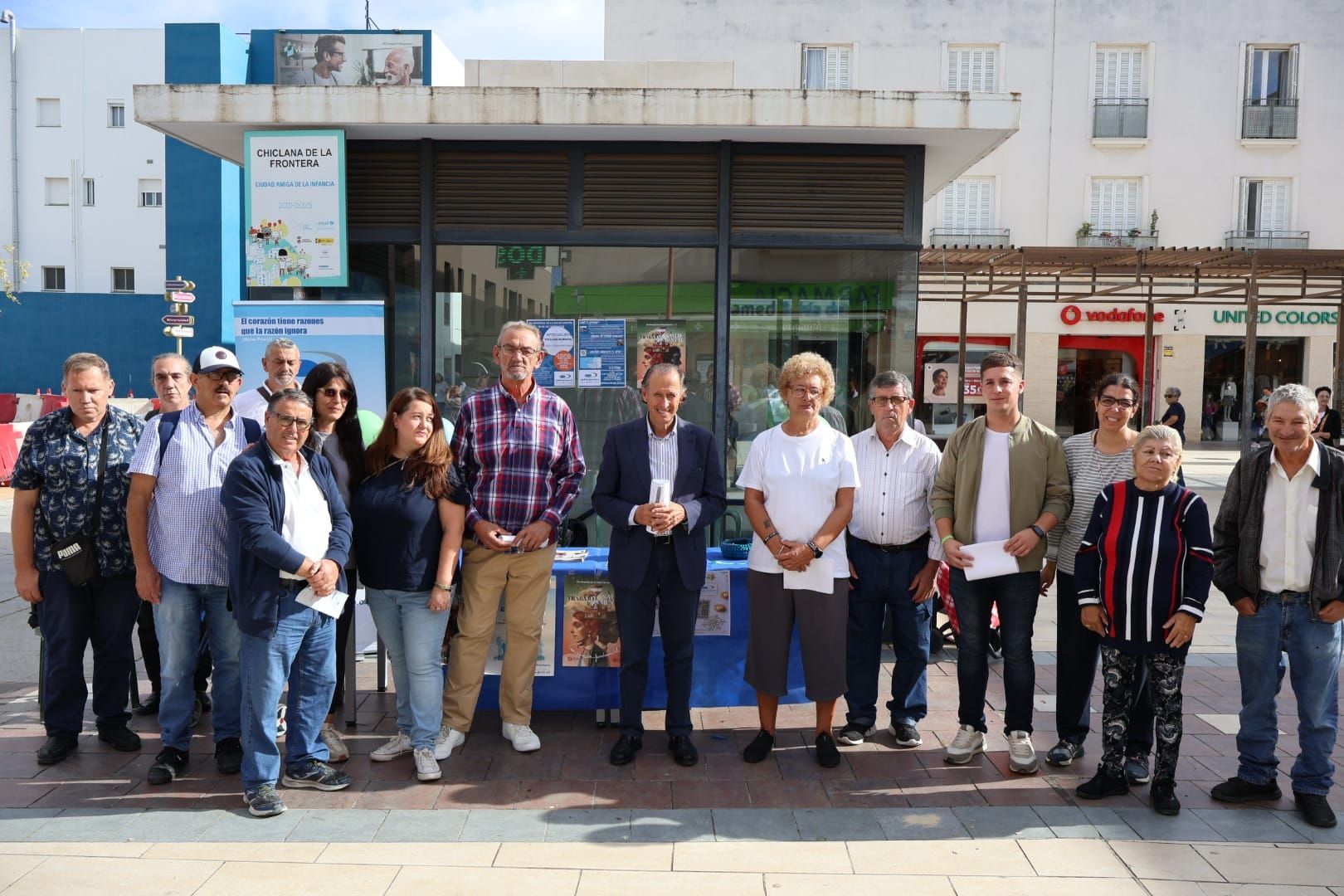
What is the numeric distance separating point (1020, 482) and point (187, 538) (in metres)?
3.71

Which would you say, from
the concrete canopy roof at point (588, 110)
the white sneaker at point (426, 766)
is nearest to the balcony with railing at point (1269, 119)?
the concrete canopy roof at point (588, 110)

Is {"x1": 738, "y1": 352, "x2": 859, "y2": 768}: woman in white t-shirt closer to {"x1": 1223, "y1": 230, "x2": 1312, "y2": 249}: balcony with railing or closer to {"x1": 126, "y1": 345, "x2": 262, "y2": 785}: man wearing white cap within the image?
{"x1": 126, "y1": 345, "x2": 262, "y2": 785}: man wearing white cap

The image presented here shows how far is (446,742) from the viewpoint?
4855mm

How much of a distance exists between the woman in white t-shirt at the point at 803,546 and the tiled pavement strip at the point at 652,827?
411mm

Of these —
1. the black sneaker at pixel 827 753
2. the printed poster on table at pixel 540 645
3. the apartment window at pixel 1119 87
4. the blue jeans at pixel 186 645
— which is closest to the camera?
the blue jeans at pixel 186 645

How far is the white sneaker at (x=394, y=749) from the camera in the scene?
4816 millimetres

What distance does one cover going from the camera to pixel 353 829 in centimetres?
409

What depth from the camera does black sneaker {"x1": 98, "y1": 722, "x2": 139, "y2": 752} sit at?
496 centimetres

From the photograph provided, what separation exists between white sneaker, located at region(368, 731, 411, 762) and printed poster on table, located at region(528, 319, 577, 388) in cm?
310

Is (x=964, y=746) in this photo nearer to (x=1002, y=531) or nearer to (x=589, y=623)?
(x=1002, y=531)

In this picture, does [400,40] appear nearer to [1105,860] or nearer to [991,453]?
[991,453]

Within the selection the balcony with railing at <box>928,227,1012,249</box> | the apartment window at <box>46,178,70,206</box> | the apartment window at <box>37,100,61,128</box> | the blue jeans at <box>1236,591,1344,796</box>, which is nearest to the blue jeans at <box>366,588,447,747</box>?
the blue jeans at <box>1236,591,1344,796</box>

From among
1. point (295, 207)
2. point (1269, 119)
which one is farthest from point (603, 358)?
point (1269, 119)

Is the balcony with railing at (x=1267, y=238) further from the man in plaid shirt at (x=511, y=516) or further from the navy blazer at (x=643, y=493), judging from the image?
the man in plaid shirt at (x=511, y=516)
